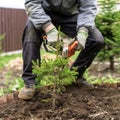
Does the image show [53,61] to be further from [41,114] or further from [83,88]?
[83,88]

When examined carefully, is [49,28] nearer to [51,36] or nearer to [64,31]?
[51,36]

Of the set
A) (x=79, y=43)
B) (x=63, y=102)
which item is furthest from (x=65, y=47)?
(x=63, y=102)

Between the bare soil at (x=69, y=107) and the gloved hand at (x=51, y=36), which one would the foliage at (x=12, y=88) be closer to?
the bare soil at (x=69, y=107)

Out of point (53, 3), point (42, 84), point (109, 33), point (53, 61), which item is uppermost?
point (53, 3)

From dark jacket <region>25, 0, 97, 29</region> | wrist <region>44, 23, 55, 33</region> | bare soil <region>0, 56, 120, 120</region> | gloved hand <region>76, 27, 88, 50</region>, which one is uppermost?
dark jacket <region>25, 0, 97, 29</region>

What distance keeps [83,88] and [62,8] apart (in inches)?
40.4

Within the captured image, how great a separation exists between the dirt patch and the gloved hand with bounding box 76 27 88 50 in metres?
0.59

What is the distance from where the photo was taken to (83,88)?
5.28m

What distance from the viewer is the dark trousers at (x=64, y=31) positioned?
4.73 meters

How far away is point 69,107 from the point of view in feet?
14.4

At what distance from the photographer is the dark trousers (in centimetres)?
473

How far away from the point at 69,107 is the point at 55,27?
1024mm


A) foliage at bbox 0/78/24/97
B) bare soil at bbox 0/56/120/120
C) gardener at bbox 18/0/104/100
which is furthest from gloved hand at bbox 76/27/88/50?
foliage at bbox 0/78/24/97

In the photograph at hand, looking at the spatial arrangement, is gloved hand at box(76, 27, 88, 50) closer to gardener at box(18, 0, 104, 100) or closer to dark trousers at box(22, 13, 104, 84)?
gardener at box(18, 0, 104, 100)
